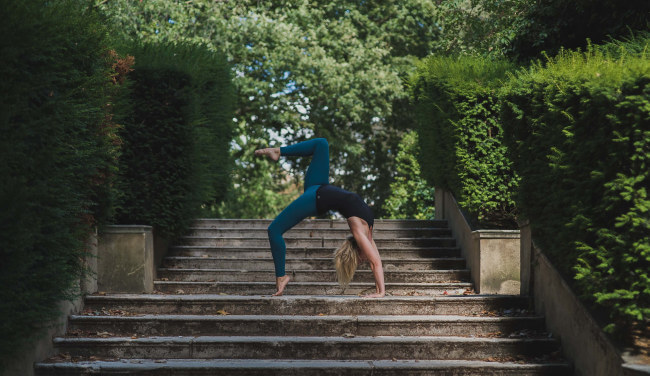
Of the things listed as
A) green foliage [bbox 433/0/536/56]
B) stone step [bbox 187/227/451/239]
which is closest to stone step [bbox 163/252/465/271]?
stone step [bbox 187/227/451/239]

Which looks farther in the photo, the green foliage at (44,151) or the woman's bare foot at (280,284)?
the woman's bare foot at (280,284)

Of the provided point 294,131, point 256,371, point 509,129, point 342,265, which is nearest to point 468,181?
point 509,129

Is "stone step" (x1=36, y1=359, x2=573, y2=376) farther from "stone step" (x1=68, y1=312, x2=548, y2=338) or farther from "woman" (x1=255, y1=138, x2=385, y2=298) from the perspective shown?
"woman" (x1=255, y1=138, x2=385, y2=298)

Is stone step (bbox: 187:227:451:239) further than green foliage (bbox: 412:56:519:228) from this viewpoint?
Yes

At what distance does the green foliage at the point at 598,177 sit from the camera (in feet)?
18.0

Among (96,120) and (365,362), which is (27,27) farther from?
(365,362)

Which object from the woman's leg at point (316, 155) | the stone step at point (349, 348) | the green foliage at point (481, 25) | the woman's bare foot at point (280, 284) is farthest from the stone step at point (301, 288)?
the green foliage at point (481, 25)

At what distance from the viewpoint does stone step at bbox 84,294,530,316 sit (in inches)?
325

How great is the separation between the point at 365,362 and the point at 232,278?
384 cm

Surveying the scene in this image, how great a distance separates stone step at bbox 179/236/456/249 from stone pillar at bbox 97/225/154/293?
2047 millimetres

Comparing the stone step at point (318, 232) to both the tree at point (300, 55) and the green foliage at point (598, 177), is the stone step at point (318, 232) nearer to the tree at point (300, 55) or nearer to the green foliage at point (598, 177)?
the green foliage at point (598, 177)

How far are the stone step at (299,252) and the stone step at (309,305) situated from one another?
270cm

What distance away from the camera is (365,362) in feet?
23.1

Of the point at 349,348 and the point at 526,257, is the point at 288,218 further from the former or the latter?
the point at 526,257
